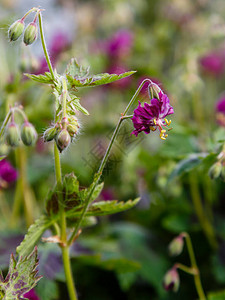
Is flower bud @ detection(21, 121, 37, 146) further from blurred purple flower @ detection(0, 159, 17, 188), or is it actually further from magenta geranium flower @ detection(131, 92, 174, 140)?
blurred purple flower @ detection(0, 159, 17, 188)

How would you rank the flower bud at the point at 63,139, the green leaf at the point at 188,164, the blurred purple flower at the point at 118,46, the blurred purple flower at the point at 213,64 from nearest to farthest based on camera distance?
the flower bud at the point at 63,139 < the green leaf at the point at 188,164 < the blurred purple flower at the point at 118,46 < the blurred purple flower at the point at 213,64

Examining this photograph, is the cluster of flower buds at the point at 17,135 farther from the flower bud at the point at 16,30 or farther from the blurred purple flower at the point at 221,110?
the blurred purple flower at the point at 221,110

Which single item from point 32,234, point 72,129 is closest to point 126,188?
point 32,234

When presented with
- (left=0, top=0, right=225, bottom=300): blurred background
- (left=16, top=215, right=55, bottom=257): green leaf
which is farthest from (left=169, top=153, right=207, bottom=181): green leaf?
(left=16, top=215, right=55, bottom=257): green leaf

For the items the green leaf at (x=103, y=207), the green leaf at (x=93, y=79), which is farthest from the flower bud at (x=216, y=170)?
the green leaf at (x=93, y=79)

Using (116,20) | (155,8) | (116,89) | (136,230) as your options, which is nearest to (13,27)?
(136,230)

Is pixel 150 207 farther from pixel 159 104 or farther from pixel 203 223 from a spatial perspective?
pixel 159 104
